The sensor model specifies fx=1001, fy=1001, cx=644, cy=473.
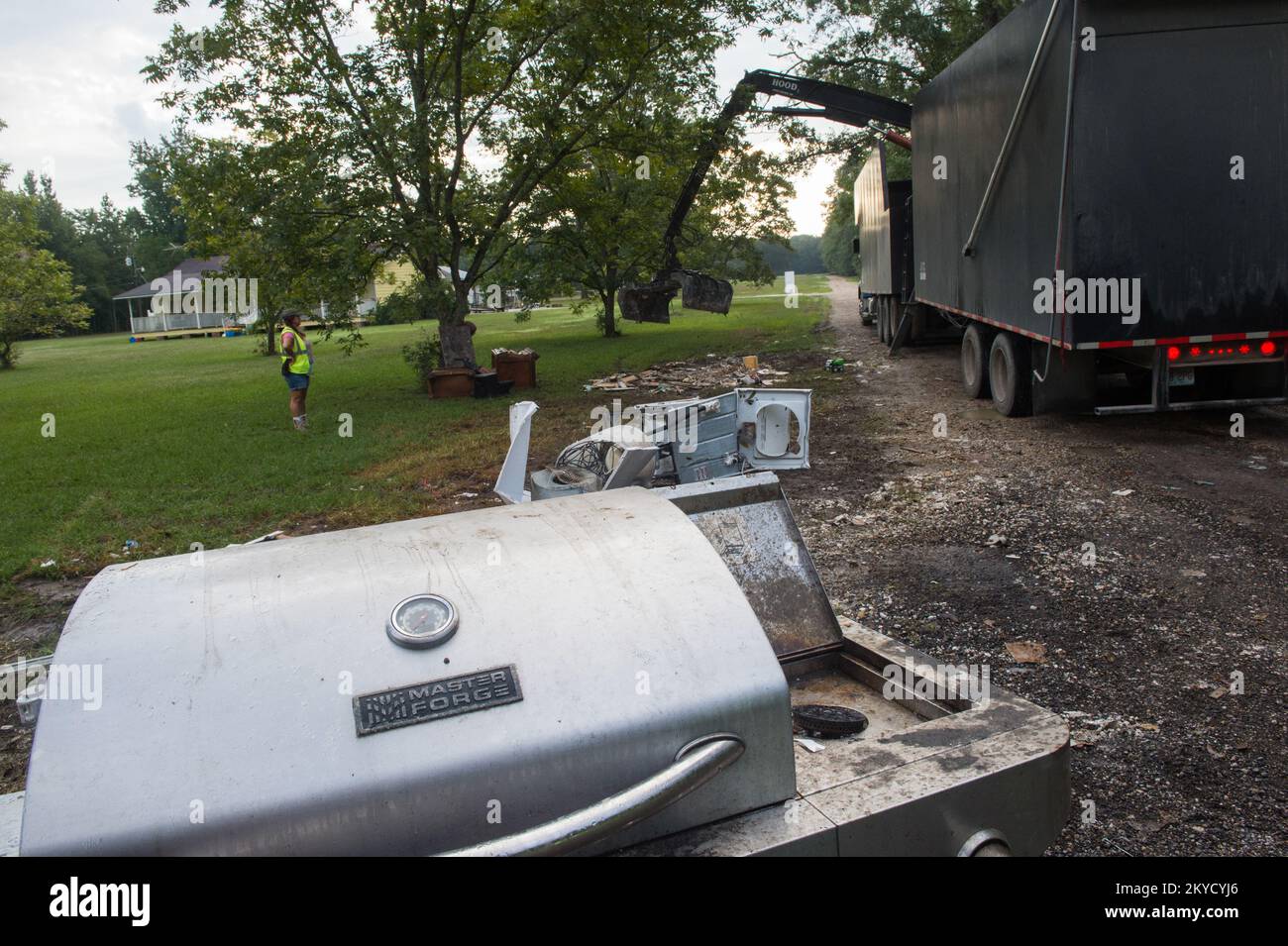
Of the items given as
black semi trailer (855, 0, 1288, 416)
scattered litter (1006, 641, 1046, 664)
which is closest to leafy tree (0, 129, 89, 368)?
black semi trailer (855, 0, 1288, 416)

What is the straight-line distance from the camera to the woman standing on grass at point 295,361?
47.0 feet

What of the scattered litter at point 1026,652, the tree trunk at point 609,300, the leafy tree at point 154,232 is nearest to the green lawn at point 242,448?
the tree trunk at point 609,300

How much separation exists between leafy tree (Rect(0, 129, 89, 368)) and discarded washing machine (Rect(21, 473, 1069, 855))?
37824mm

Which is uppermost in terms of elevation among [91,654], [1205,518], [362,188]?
[362,188]

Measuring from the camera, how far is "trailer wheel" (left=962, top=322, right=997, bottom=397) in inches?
507

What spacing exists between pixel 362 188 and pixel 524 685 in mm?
16218

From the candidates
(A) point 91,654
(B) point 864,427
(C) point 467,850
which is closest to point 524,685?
(C) point 467,850

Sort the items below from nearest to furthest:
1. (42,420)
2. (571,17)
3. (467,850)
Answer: (467,850) → (571,17) → (42,420)

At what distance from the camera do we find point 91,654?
189cm

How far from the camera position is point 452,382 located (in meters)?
17.8

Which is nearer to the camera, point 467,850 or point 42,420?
point 467,850

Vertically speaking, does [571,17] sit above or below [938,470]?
above

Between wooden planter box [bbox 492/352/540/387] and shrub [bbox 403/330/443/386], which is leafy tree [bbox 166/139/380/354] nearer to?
shrub [bbox 403/330/443/386]
